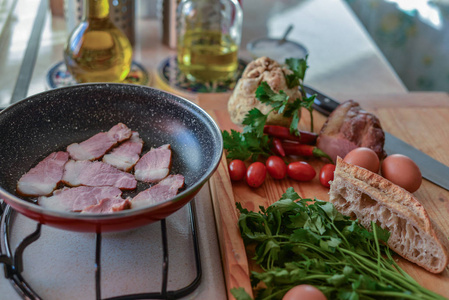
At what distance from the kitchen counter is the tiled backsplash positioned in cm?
95

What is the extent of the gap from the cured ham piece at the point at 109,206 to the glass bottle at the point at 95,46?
61cm

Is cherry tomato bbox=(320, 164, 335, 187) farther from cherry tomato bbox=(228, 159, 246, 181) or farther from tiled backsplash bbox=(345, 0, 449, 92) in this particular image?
tiled backsplash bbox=(345, 0, 449, 92)

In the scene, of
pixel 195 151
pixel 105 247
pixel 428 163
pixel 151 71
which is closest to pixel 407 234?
pixel 428 163

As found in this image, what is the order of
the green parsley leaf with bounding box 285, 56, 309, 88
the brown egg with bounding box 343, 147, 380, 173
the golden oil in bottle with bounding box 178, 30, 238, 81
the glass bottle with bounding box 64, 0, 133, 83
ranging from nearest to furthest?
the brown egg with bounding box 343, 147, 380, 173, the green parsley leaf with bounding box 285, 56, 309, 88, the glass bottle with bounding box 64, 0, 133, 83, the golden oil in bottle with bounding box 178, 30, 238, 81

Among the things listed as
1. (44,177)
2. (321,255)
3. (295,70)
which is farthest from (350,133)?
(44,177)

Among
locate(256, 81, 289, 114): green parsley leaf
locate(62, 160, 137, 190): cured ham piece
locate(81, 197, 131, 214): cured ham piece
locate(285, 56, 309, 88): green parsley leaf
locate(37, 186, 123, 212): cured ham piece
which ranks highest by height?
locate(285, 56, 309, 88): green parsley leaf

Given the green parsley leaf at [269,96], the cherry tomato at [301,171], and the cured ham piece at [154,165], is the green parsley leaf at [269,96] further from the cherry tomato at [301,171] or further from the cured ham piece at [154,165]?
the cured ham piece at [154,165]

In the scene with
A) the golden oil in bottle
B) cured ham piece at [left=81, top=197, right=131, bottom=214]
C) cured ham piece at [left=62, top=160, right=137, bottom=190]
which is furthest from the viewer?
the golden oil in bottle

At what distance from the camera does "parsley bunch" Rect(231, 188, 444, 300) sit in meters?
0.76

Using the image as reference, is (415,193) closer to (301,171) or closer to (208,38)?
(301,171)

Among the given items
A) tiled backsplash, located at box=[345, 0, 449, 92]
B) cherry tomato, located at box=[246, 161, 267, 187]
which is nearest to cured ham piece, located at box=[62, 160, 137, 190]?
cherry tomato, located at box=[246, 161, 267, 187]

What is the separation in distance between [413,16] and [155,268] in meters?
2.89

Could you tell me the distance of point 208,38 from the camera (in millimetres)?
1571

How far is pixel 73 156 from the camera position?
1034 mm
